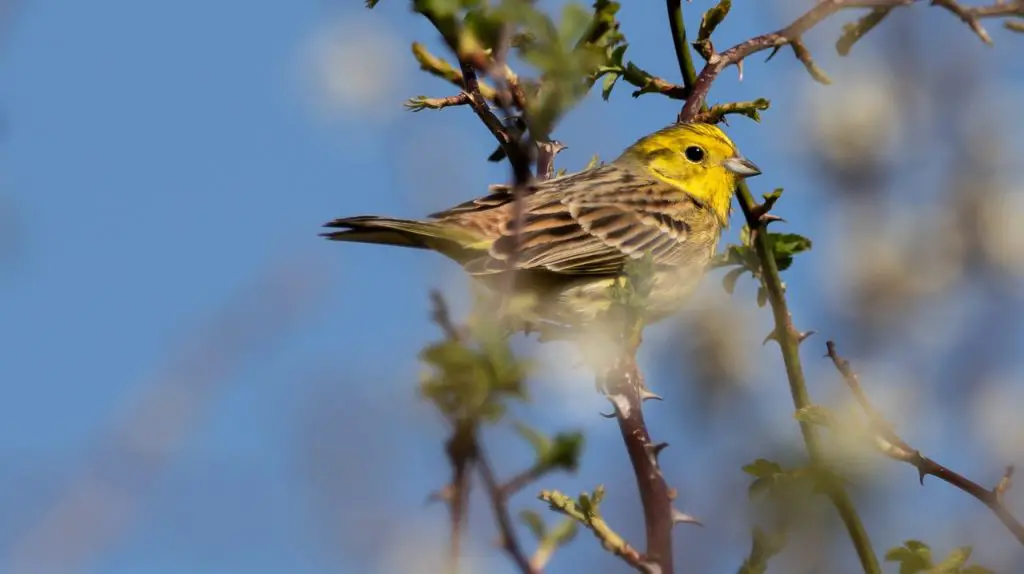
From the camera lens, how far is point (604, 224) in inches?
267

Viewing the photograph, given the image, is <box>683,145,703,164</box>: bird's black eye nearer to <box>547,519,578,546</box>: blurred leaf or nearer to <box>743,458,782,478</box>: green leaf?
<box>743,458,782,478</box>: green leaf

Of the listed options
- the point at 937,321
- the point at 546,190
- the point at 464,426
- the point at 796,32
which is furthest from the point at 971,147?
the point at 464,426

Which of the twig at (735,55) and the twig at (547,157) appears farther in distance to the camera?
the twig at (547,157)

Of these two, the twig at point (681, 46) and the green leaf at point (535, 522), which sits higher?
the twig at point (681, 46)

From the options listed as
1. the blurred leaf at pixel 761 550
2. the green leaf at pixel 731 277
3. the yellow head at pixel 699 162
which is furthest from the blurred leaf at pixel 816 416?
the yellow head at pixel 699 162

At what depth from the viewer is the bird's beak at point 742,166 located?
23.6 ft

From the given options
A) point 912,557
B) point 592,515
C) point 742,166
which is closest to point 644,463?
point 592,515

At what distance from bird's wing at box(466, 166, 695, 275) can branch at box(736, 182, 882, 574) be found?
8.68ft

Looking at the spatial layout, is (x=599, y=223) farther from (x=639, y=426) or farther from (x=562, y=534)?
(x=562, y=534)

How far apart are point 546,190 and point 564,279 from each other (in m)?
0.69

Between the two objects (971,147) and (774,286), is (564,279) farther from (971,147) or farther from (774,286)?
(774,286)

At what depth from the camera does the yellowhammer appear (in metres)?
5.46

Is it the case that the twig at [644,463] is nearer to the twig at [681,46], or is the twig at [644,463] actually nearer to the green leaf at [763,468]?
the green leaf at [763,468]

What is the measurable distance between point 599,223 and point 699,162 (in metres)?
1.02
